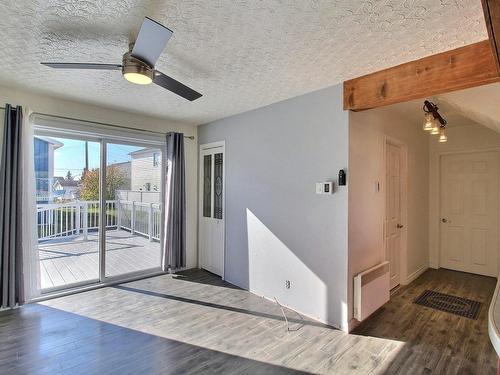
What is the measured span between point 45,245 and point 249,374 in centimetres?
308

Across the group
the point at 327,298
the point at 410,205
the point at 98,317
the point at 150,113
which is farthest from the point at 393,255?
the point at 150,113

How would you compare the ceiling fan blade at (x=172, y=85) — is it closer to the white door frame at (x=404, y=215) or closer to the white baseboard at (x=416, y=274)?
the white door frame at (x=404, y=215)

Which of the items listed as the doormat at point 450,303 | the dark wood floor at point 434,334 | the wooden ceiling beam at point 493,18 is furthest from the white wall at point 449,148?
the wooden ceiling beam at point 493,18

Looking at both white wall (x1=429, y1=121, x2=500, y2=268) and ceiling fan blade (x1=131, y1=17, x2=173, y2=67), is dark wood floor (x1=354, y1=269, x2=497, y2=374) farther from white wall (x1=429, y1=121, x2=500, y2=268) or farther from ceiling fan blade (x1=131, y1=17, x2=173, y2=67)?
ceiling fan blade (x1=131, y1=17, x2=173, y2=67)

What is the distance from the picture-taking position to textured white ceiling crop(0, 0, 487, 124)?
62.4 inches

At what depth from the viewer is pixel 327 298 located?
2.81 m

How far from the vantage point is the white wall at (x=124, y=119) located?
10.1ft

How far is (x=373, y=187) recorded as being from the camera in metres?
3.07

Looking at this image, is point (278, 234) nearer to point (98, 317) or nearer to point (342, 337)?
point (342, 337)

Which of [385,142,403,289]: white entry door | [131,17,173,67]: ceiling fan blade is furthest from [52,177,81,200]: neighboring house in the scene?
[385,142,403,289]: white entry door

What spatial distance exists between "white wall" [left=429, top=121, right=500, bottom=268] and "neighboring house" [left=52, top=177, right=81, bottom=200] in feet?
18.5

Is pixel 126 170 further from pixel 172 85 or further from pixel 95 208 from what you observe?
pixel 172 85

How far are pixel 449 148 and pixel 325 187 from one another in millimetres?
3204

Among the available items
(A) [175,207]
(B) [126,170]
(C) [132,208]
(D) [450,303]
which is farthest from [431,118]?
(C) [132,208]
